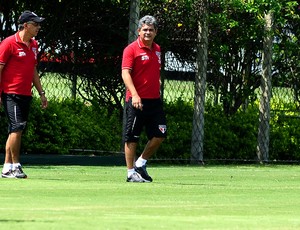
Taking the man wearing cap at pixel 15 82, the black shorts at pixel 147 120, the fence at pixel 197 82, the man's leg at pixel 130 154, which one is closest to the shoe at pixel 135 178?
the man's leg at pixel 130 154

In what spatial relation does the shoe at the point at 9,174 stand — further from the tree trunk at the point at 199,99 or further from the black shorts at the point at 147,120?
the tree trunk at the point at 199,99

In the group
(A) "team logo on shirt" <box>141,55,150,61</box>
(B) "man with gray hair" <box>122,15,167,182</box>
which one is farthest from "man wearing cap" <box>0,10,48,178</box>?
(A) "team logo on shirt" <box>141,55,150,61</box>

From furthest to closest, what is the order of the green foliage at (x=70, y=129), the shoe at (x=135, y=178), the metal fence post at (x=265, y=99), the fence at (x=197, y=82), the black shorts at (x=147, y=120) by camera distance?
the metal fence post at (x=265, y=99) < the fence at (x=197, y=82) < the green foliage at (x=70, y=129) < the black shorts at (x=147, y=120) < the shoe at (x=135, y=178)

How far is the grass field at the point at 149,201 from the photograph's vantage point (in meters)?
7.82

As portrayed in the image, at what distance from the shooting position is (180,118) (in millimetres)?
20125

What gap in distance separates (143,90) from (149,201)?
3.12m

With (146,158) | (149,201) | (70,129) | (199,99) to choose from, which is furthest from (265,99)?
(149,201)

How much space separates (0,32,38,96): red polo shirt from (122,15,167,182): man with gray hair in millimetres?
1133

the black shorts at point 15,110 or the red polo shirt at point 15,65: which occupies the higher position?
the red polo shirt at point 15,65

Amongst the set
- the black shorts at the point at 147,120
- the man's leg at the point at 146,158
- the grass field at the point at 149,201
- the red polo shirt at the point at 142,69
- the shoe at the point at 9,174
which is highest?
the red polo shirt at the point at 142,69

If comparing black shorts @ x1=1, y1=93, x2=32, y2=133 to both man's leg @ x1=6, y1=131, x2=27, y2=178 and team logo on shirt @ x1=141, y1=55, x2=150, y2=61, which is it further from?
team logo on shirt @ x1=141, y1=55, x2=150, y2=61

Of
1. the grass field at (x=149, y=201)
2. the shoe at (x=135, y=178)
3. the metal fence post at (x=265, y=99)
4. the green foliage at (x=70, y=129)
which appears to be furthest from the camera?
the metal fence post at (x=265, y=99)

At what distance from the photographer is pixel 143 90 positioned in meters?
12.9

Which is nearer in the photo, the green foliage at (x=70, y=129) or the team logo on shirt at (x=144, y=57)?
the team logo on shirt at (x=144, y=57)
